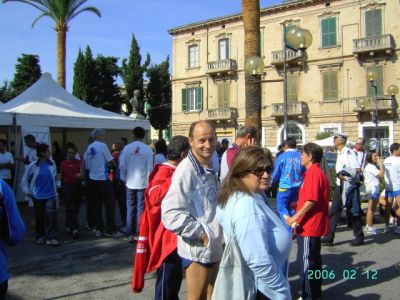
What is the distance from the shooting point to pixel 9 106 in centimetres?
1088

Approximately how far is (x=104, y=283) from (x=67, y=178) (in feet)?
10.2

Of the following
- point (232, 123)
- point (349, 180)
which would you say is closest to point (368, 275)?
point (349, 180)

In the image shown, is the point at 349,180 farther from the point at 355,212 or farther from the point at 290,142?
the point at 290,142

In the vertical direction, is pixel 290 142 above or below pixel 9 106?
below

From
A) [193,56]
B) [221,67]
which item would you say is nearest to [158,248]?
[221,67]

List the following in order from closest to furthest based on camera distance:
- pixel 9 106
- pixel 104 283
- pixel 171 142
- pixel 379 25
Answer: pixel 171 142 < pixel 104 283 < pixel 9 106 < pixel 379 25

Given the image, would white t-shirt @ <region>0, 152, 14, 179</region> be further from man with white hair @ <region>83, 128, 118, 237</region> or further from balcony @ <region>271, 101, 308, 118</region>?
balcony @ <region>271, 101, 308, 118</region>

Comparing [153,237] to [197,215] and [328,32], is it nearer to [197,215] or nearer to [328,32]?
[197,215]

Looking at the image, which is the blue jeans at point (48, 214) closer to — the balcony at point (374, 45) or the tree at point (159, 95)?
the balcony at point (374, 45)

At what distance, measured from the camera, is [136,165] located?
680cm

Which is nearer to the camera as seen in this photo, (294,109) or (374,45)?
(374,45)

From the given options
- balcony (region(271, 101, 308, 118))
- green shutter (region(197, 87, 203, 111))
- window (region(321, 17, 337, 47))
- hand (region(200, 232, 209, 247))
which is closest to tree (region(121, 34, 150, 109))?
green shutter (region(197, 87, 203, 111))

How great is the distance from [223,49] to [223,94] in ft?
12.1

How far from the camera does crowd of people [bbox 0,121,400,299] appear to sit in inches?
89.7
